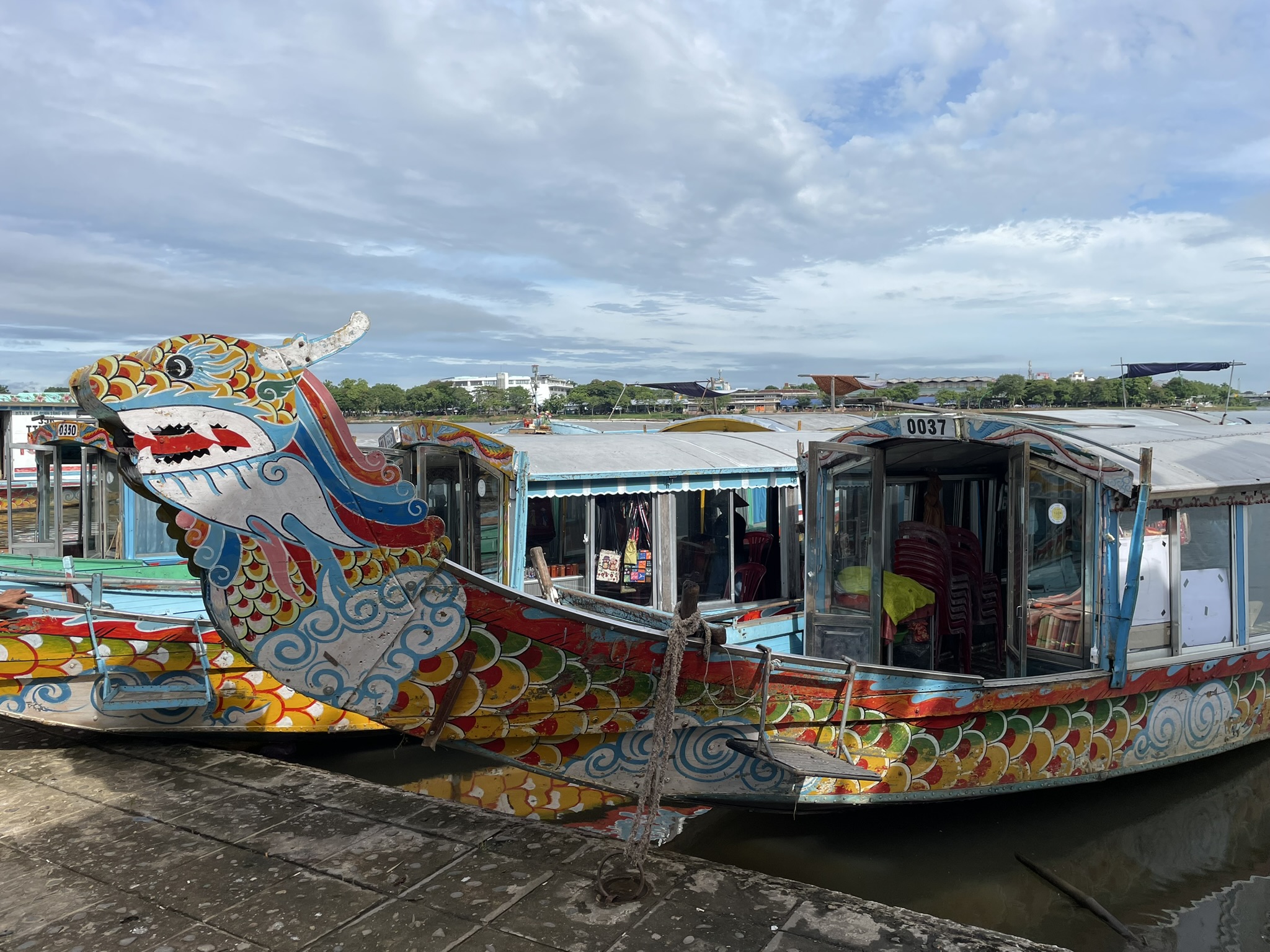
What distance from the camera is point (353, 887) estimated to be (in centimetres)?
412

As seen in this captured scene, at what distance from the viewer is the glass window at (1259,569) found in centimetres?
664

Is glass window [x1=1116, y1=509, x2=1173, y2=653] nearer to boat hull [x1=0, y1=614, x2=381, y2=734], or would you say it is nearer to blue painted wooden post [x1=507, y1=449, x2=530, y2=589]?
blue painted wooden post [x1=507, y1=449, x2=530, y2=589]

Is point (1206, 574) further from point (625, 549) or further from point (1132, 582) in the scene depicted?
point (625, 549)

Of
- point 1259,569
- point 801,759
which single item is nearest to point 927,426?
point 801,759

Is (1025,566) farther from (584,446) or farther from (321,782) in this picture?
(321,782)

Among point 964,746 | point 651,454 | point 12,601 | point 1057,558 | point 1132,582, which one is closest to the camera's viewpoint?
point 1132,582

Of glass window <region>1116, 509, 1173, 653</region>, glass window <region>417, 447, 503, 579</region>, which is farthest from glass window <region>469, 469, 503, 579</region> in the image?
glass window <region>1116, 509, 1173, 653</region>

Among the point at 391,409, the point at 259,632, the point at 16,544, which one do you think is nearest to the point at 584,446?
the point at 259,632

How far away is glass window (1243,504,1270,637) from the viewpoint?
6.64 m

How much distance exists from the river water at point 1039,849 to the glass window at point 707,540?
226cm

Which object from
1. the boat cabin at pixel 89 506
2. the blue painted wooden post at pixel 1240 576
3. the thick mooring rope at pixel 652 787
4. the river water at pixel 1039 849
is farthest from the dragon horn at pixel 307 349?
the boat cabin at pixel 89 506

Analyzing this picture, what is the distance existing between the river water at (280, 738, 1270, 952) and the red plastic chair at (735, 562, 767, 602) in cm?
228

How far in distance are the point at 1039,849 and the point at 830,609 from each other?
7.69ft

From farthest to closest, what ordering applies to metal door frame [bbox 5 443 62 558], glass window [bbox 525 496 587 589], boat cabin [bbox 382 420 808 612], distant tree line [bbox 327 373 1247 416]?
distant tree line [bbox 327 373 1247 416], metal door frame [bbox 5 443 62 558], glass window [bbox 525 496 587 589], boat cabin [bbox 382 420 808 612]
